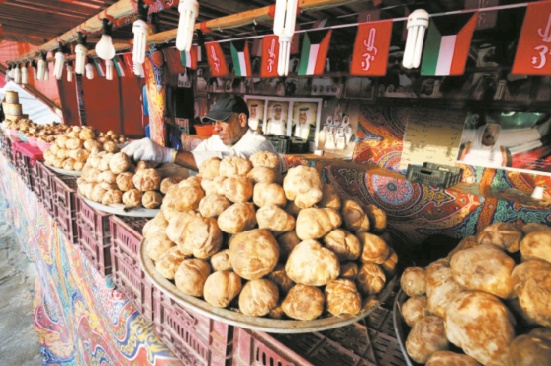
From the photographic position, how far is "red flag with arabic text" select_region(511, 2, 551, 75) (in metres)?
2.88

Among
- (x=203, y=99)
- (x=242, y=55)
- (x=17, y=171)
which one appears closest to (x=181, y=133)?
(x=203, y=99)

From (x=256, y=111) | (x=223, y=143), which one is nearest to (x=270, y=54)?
(x=223, y=143)

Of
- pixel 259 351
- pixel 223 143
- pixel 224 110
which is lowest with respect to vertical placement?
pixel 259 351

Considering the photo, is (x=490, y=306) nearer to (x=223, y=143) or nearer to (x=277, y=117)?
(x=223, y=143)

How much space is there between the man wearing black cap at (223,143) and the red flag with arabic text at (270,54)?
6.53ft

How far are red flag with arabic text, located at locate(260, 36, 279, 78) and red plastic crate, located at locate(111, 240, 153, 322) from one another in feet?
12.2

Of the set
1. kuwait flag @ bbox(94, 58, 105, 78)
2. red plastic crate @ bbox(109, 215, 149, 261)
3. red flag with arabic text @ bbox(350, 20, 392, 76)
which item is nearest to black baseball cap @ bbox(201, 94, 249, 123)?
red plastic crate @ bbox(109, 215, 149, 261)

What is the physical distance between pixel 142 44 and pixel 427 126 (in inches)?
206

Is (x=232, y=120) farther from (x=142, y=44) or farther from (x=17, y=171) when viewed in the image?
(x=17, y=171)

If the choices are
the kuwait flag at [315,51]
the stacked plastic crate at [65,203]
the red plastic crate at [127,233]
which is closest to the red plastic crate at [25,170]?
the stacked plastic crate at [65,203]

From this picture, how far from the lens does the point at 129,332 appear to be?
2.10 metres

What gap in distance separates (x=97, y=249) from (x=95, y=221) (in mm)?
249

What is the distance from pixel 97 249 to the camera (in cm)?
260

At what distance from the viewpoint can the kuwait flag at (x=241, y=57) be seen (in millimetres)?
5703
